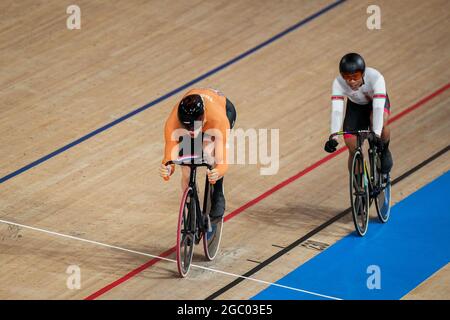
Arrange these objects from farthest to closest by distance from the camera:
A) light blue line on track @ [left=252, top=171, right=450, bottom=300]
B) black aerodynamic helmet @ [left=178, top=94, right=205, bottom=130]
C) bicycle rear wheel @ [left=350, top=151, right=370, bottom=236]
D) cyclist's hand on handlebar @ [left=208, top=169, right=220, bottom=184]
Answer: bicycle rear wheel @ [left=350, top=151, right=370, bottom=236], light blue line on track @ [left=252, top=171, right=450, bottom=300], cyclist's hand on handlebar @ [left=208, top=169, right=220, bottom=184], black aerodynamic helmet @ [left=178, top=94, right=205, bottom=130]

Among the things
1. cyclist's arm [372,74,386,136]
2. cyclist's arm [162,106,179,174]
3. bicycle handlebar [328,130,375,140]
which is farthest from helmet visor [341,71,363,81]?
cyclist's arm [162,106,179,174]

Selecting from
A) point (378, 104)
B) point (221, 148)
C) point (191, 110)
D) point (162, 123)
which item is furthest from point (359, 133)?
point (162, 123)

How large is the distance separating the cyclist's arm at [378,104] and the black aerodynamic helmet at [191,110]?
1296mm

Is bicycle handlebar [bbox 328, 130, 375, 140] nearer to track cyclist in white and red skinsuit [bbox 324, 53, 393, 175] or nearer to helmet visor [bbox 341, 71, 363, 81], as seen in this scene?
track cyclist in white and red skinsuit [bbox 324, 53, 393, 175]

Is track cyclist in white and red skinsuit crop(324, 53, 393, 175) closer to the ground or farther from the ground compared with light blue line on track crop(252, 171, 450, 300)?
farther from the ground

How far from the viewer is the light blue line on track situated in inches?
275

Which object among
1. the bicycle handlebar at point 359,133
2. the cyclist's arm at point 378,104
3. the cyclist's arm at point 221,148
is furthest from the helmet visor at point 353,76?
the cyclist's arm at point 221,148

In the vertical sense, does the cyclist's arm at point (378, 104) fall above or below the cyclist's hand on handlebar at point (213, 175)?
above

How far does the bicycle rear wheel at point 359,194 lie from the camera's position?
7496mm

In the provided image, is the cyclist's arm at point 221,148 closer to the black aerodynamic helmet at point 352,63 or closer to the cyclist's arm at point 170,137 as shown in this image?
the cyclist's arm at point 170,137

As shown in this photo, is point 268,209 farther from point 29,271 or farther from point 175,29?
point 175,29

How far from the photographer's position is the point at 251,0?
1132 centimetres

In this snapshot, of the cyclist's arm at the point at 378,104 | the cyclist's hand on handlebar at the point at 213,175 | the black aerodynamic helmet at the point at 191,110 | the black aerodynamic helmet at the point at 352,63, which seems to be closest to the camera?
the black aerodynamic helmet at the point at 191,110

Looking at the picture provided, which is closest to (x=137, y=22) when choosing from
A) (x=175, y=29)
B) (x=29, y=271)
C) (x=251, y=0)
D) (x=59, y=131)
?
(x=175, y=29)
